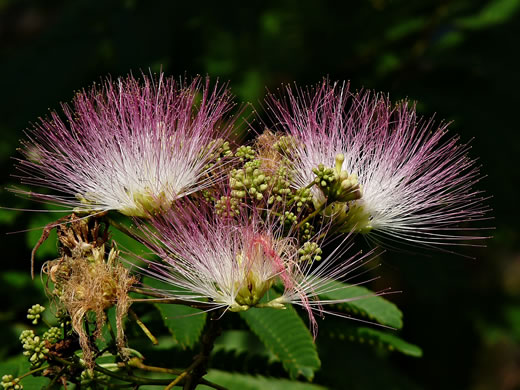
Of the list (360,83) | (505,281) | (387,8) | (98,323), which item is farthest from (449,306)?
(98,323)

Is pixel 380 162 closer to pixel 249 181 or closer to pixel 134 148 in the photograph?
pixel 249 181

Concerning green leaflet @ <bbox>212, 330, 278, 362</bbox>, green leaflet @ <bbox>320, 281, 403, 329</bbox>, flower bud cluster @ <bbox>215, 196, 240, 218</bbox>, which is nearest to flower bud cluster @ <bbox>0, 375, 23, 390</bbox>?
flower bud cluster @ <bbox>215, 196, 240, 218</bbox>

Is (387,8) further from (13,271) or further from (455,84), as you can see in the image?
(13,271)

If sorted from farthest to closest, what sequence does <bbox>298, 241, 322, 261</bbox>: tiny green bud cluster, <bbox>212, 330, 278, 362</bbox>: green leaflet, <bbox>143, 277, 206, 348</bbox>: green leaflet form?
<bbox>212, 330, 278, 362</bbox>: green leaflet
<bbox>143, 277, 206, 348</bbox>: green leaflet
<bbox>298, 241, 322, 261</bbox>: tiny green bud cluster

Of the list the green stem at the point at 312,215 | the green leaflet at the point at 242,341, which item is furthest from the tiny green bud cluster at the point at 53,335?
the green leaflet at the point at 242,341

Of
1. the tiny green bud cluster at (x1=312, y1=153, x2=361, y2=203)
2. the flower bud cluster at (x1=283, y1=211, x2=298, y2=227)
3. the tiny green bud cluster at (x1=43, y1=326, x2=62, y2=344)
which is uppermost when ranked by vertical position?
the tiny green bud cluster at (x1=312, y1=153, x2=361, y2=203)

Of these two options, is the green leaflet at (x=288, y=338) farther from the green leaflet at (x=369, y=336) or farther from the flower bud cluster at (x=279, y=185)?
the flower bud cluster at (x=279, y=185)

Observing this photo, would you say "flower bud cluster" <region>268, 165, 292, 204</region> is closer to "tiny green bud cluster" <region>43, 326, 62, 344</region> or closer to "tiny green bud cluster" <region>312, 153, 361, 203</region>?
"tiny green bud cluster" <region>312, 153, 361, 203</region>

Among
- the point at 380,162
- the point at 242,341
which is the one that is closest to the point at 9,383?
the point at 380,162
